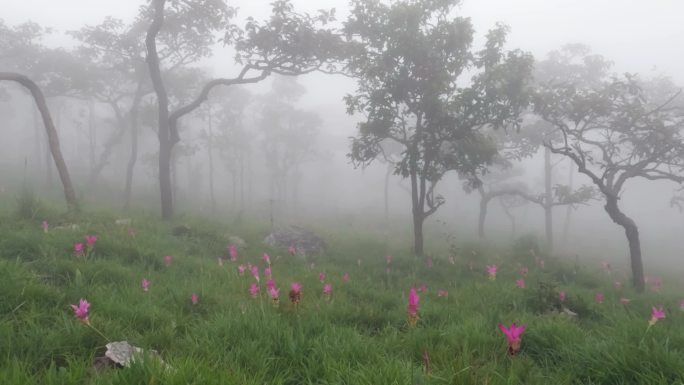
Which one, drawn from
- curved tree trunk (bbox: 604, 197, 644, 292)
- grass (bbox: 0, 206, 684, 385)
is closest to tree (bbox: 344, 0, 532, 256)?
curved tree trunk (bbox: 604, 197, 644, 292)

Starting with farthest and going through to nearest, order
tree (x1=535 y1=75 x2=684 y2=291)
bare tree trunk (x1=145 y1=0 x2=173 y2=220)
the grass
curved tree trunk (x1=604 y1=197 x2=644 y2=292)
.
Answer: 1. bare tree trunk (x1=145 y1=0 x2=173 y2=220)
2. tree (x1=535 y1=75 x2=684 y2=291)
3. curved tree trunk (x1=604 y1=197 x2=644 y2=292)
4. the grass

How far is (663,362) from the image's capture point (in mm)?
2811

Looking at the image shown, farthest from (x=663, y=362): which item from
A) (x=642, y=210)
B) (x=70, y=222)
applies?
(x=642, y=210)

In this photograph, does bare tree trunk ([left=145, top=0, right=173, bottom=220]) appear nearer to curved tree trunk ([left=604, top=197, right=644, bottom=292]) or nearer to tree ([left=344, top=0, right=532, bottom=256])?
tree ([left=344, top=0, right=532, bottom=256])

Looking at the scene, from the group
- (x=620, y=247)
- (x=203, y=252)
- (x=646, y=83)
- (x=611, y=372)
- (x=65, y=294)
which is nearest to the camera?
(x=611, y=372)

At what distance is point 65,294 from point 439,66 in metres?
11.7

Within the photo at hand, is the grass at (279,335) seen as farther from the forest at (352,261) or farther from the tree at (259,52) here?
the tree at (259,52)

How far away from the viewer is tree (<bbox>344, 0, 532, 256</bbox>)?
1245 cm

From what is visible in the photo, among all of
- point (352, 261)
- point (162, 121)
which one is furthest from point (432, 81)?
point (162, 121)

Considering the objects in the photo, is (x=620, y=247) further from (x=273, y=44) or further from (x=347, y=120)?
(x=347, y=120)

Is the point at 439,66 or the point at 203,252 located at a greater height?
the point at 439,66

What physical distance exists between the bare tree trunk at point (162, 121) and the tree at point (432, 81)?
667 centimetres

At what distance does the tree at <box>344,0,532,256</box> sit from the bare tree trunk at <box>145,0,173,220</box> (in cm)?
667

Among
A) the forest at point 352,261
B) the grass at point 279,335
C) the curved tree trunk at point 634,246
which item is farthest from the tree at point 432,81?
the grass at point 279,335
